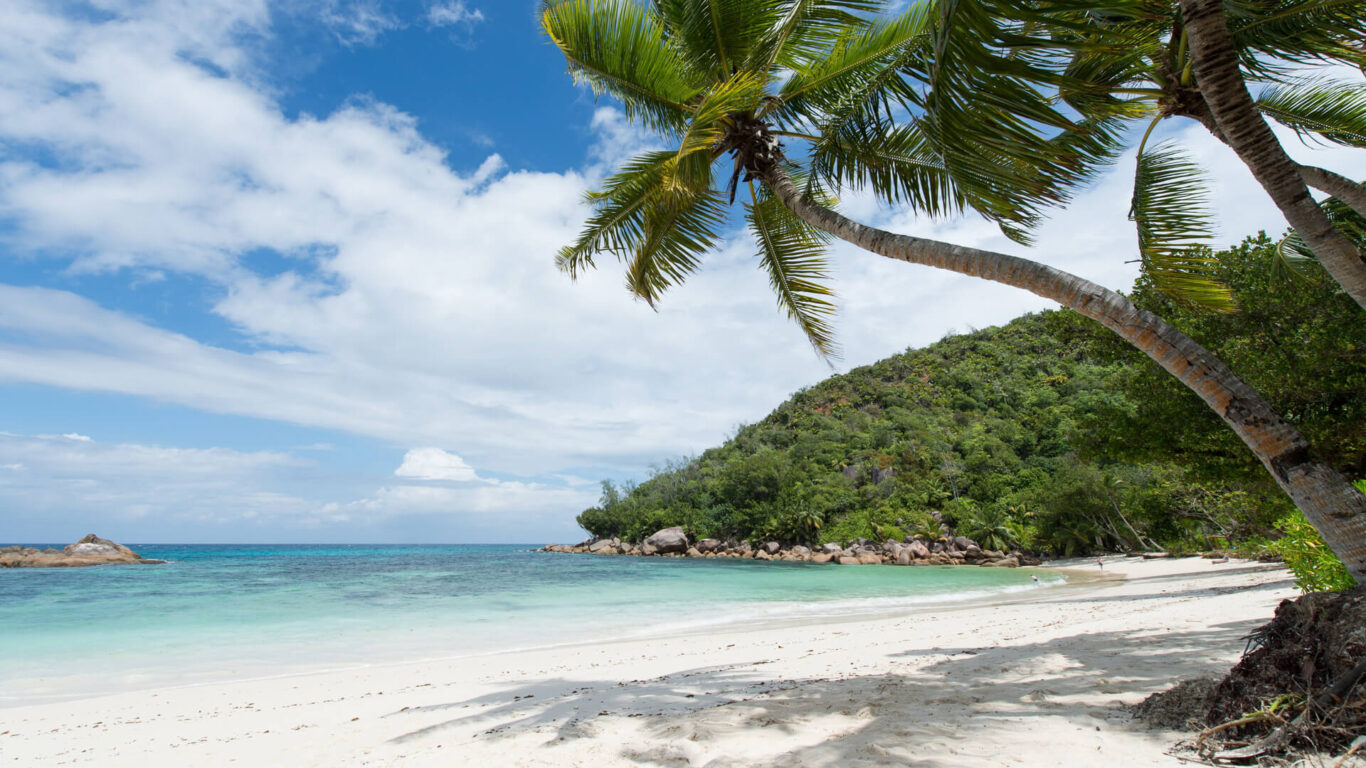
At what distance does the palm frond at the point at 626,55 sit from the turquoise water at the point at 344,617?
8.32m

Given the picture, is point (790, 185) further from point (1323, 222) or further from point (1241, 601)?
point (1241, 601)

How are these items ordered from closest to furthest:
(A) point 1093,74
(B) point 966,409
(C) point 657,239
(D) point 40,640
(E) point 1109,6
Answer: (E) point 1109,6 → (A) point 1093,74 → (C) point 657,239 → (D) point 40,640 → (B) point 966,409

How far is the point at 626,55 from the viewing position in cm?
567

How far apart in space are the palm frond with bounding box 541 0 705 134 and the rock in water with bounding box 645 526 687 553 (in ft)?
158

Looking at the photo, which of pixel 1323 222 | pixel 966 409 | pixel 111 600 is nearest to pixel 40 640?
pixel 111 600

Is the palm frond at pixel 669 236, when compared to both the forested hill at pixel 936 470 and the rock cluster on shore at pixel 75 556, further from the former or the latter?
the rock cluster on shore at pixel 75 556

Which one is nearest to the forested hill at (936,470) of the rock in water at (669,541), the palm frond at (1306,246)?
the rock in water at (669,541)

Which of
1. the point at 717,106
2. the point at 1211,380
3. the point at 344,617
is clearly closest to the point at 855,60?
the point at 717,106

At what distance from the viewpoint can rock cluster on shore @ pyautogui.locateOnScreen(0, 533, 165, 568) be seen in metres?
41.2

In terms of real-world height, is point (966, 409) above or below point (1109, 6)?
above

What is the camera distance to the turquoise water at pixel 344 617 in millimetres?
9320

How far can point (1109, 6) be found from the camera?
294 cm

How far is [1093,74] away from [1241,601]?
9.19 metres

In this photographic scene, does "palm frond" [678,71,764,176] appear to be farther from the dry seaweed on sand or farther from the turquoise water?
the turquoise water
